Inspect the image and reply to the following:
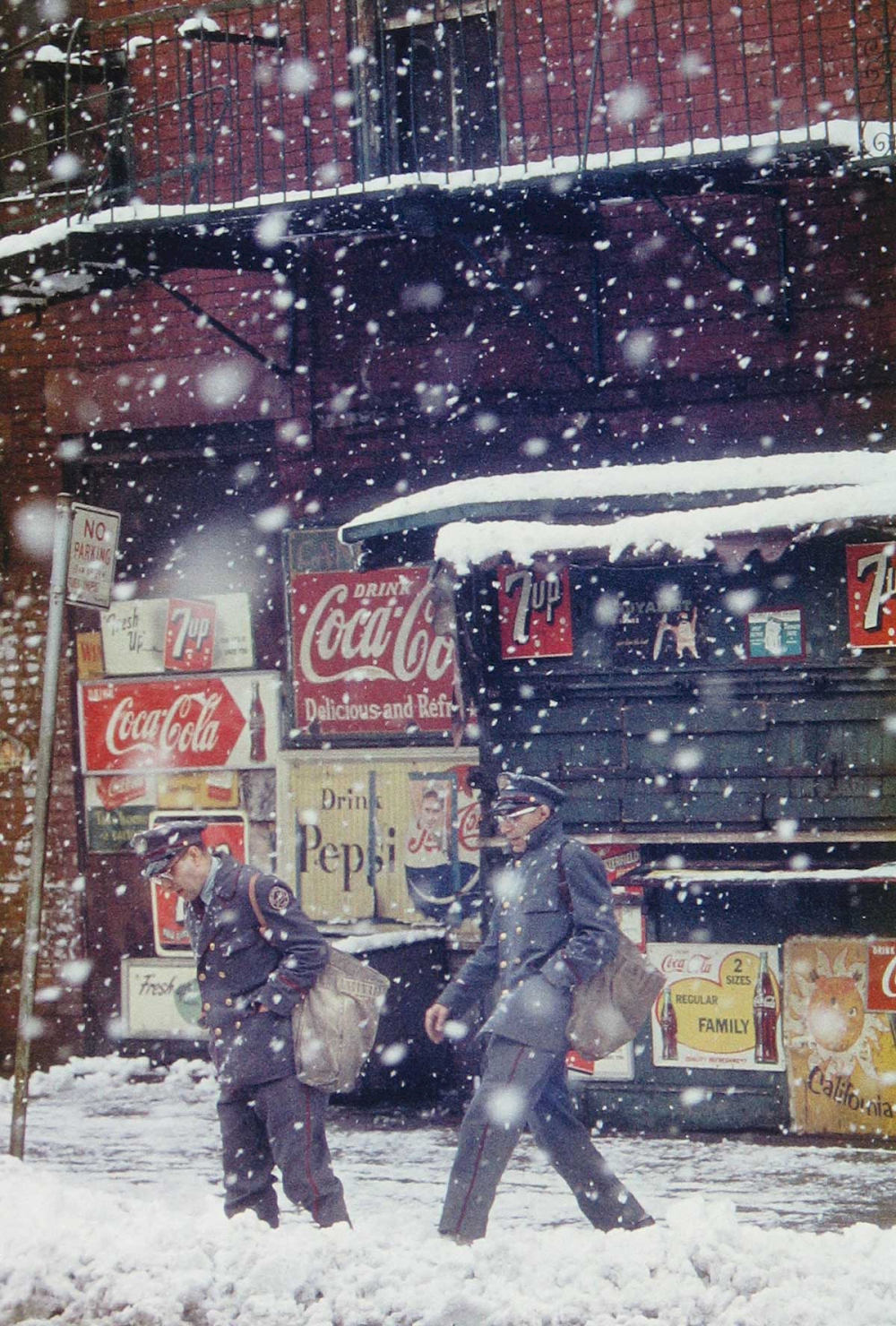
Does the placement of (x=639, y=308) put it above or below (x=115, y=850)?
above

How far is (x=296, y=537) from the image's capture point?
1105 centimetres

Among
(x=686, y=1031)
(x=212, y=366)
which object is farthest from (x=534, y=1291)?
(x=212, y=366)

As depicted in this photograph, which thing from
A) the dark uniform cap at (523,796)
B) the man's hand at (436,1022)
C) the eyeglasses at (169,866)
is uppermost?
the dark uniform cap at (523,796)

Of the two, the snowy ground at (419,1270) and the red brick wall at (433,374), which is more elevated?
the red brick wall at (433,374)

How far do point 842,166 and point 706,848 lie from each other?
381 centimetres

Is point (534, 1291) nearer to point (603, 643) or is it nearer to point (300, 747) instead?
point (603, 643)

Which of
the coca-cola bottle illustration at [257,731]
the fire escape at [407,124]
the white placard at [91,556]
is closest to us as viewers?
the white placard at [91,556]

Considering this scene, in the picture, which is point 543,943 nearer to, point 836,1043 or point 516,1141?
point 516,1141

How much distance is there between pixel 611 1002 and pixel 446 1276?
1.33m

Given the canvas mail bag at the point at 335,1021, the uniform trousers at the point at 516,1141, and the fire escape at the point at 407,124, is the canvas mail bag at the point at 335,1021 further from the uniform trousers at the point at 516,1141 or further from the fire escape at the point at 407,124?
the fire escape at the point at 407,124

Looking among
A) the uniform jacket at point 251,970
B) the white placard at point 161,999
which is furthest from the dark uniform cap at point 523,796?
the white placard at point 161,999

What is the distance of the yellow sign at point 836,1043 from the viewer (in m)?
8.51

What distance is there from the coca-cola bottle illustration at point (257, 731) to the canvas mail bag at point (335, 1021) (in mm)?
4846

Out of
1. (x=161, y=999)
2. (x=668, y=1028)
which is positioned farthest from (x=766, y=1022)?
(x=161, y=999)
